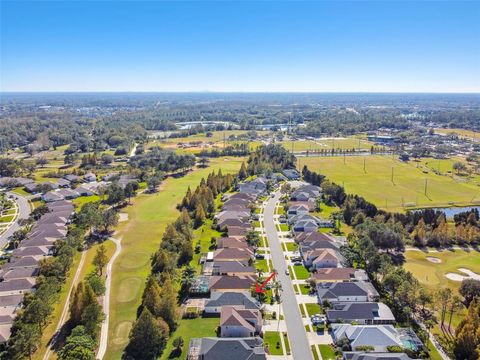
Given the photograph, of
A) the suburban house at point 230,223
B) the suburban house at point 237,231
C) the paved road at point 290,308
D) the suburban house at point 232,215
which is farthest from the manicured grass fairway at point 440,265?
the suburban house at point 232,215

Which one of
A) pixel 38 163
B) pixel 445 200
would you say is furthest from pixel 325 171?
pixel 38 163

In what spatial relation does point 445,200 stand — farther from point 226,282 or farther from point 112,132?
point 112,132

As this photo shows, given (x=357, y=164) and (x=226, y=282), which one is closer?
(x=226, y=282)

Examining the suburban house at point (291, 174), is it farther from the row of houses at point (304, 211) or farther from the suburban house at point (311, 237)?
the suburban house at point (311, 237)

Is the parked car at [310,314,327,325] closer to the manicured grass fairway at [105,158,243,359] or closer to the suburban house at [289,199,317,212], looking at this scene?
the manicured grass fairway at [105,158,243,359]

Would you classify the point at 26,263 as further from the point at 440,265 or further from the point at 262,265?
the point at 440,265

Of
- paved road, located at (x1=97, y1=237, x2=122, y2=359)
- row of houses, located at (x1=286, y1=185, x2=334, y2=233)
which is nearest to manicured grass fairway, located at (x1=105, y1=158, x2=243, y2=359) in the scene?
paved road, located at (x1=97, y1=237, x2=122, y2=359)

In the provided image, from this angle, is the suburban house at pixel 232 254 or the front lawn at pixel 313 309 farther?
the suburban house at pixel 232 254
